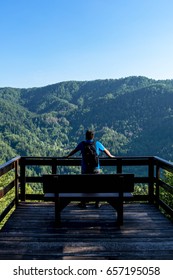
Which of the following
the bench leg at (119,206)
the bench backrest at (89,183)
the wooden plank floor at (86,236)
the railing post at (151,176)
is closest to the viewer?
the wooden plank floor at (86,236)

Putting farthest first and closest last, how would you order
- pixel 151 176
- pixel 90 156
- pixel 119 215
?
pixel 151 176, pixel 90 156, pixel 119 215

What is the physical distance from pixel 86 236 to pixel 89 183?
0.89 meters

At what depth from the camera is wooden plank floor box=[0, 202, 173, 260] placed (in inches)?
178

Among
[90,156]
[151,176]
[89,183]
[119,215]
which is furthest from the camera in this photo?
[151,176]

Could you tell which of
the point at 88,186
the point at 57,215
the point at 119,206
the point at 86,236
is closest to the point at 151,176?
the point at 119,206

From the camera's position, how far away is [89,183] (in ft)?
18.9

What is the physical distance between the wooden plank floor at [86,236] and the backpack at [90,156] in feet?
3.11

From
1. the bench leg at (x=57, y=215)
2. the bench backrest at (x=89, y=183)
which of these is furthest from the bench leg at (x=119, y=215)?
the bench leg at (x=57, y=215)

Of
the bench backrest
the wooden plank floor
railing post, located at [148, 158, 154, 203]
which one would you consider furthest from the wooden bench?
railing post, located at [148, 158, 154, 203]

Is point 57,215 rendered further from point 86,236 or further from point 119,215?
point 119,215

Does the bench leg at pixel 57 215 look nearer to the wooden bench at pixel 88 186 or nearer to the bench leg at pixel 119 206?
the wooden bench at pixel 88 186

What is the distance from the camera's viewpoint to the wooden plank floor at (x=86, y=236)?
4.52 meters
